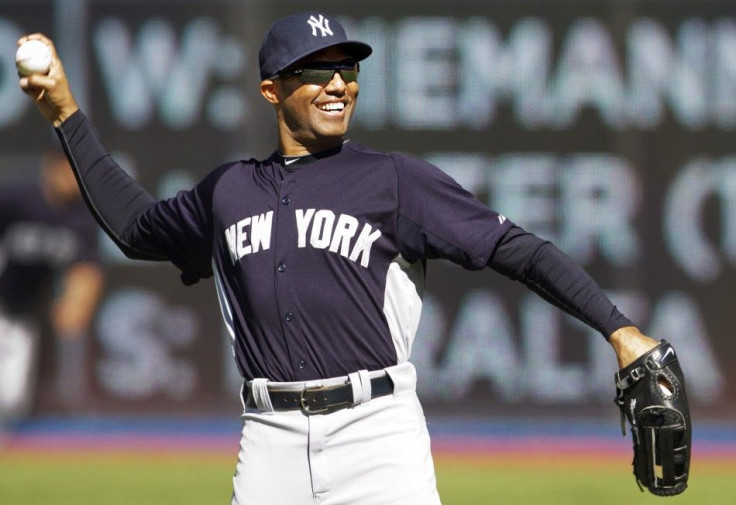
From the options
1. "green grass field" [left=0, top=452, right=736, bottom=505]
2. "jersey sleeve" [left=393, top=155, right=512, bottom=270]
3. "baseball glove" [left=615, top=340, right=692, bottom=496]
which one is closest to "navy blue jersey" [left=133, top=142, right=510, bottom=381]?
"jersey sleeve" [left=393, top=155, right=512, bottom=270]

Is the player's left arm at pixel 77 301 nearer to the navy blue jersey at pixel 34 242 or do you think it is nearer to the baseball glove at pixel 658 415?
the navy blue jersey at pixel 34 242

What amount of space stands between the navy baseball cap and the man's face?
0.14 feet

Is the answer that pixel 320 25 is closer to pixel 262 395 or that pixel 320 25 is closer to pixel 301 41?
pixel 301 41

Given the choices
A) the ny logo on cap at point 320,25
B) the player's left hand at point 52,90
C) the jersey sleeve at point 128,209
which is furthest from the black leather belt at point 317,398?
the player's left hand at point 52,90

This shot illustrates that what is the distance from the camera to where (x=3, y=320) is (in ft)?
32.0

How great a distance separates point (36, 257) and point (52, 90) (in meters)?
5.81

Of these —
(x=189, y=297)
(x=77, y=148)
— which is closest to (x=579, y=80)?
(x=189, y=297)

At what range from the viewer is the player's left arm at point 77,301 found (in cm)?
973

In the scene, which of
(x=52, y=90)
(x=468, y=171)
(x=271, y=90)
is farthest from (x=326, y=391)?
(x=468, y=171)

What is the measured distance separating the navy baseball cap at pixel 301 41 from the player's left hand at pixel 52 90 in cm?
62

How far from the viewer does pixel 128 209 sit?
4215 millimetres

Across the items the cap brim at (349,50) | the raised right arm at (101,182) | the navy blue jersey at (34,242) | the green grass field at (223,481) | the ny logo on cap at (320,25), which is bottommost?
the green grass field at (223,481)

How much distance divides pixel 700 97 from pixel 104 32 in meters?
4.25

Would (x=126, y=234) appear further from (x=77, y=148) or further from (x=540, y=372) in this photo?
(x=540, y=372)
